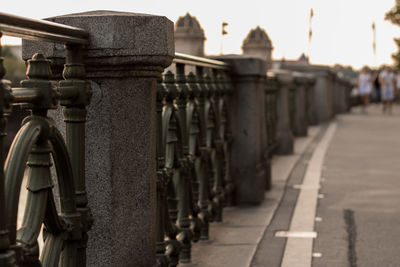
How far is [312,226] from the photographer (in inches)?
258

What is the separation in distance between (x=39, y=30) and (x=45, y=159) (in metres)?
0.46

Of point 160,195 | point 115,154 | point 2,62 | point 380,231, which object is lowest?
point 380,231

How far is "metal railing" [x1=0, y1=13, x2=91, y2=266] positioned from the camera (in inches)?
103

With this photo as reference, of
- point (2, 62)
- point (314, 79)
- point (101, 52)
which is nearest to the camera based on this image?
point (2, 62)

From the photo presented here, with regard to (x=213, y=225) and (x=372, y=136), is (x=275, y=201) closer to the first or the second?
(x=213, y=225)

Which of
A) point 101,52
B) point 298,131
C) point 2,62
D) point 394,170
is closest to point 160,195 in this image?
point 101,52

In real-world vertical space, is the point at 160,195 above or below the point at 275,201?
above

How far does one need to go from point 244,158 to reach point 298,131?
9.78 meters

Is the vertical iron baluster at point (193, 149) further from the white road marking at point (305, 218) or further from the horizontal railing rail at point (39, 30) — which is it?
the horizontal railing rail at point (39, 30)

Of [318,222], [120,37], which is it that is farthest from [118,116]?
[318,222]

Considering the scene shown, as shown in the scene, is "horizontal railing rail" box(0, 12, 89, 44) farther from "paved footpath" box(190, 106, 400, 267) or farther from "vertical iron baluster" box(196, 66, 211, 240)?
"vertical iron baluster" box(196, 66, 211, 240)

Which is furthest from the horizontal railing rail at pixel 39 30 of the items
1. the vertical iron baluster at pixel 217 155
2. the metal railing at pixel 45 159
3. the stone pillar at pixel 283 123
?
the stone pillar at pixel 283 123

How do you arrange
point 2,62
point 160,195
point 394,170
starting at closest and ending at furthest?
point 2,62 → point 160,195 → point 394,170

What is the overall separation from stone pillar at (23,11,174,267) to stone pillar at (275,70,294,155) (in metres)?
9.24
